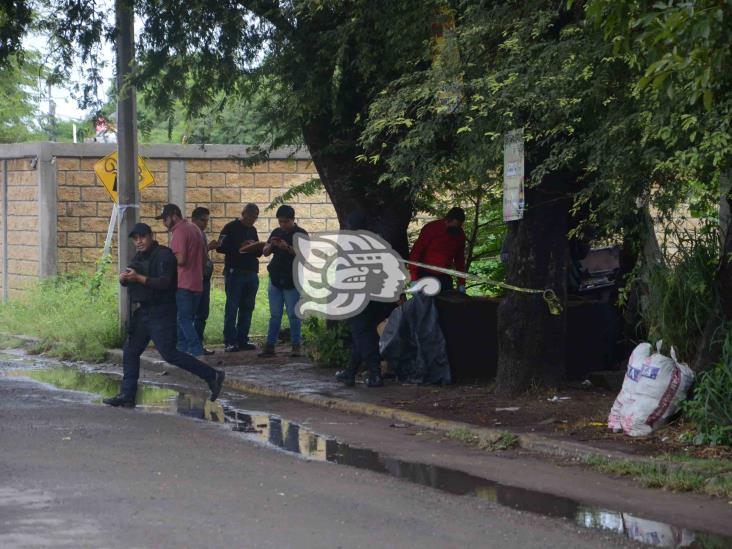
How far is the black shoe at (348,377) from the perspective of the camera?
13.8 m

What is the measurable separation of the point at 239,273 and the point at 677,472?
30.9 ft

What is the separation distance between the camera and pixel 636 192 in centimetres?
1041

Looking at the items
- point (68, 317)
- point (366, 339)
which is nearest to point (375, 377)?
point (366, 339)

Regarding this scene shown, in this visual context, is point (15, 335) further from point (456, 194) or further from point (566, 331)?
point (566, 331)

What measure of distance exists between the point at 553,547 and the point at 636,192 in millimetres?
4351

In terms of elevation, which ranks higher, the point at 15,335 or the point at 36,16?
the point at 36,16

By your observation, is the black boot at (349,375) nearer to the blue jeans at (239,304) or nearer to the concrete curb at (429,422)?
the concrete curb at (429,422)

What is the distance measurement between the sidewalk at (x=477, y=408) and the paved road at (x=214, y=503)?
188cm

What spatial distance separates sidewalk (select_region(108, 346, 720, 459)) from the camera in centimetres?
1012

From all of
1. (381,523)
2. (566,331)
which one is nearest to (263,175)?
(566,331)

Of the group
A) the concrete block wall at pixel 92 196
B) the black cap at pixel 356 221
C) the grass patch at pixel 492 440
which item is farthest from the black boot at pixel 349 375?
the concrete block wall at pixel 92 196

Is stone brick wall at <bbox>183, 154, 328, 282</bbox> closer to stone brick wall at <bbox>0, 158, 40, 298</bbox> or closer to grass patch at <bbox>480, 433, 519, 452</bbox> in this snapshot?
stone brick wall at <bbox>0, 158, 40, 298</bbox>

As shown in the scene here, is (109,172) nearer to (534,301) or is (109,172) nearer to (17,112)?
(534,301)

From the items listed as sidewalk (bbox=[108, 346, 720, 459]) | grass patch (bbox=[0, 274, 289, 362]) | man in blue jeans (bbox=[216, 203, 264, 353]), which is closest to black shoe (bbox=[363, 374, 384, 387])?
sidewalk (bbox=[108, 346, 720, 459])
